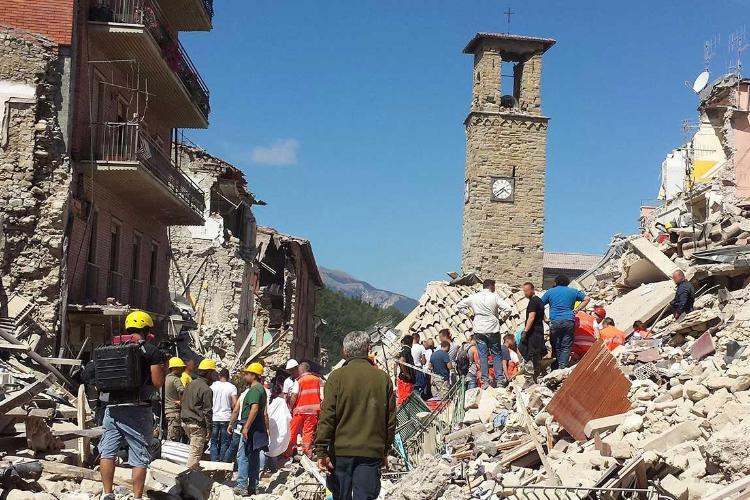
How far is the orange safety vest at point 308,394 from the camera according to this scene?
13930 millimetres

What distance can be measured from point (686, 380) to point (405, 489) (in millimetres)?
3668

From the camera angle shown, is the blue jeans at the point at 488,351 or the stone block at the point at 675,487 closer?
the stone block at the point at 675,487

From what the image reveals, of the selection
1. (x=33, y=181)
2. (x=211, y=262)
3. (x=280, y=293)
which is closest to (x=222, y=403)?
(x=33, y=181)

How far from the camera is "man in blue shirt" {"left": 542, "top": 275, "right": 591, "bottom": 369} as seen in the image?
13.8 metres

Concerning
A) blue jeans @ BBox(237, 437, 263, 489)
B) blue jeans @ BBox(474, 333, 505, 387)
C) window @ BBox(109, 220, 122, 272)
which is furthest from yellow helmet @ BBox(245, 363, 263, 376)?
window @ BBox(109, 220, 122, 272)

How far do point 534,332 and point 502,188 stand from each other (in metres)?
31.6

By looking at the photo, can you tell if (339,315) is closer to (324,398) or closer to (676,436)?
(676,436)

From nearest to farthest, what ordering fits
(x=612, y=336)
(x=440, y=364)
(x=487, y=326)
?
(x=487, y=326) < (x=612, y=336) < (x=440, y=364)

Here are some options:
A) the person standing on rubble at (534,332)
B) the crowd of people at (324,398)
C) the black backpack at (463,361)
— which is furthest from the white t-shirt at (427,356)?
the person standing on rubble at (534,332)

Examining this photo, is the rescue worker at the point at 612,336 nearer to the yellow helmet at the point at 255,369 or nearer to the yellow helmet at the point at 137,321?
the yellow helmet at the point at 255,369

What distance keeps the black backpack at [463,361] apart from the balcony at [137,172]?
7.14 m

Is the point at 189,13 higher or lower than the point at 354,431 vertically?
higher

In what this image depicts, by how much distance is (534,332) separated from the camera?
14.4m

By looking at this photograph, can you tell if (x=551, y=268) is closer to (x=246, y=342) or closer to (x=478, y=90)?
(x=478, y=90)
